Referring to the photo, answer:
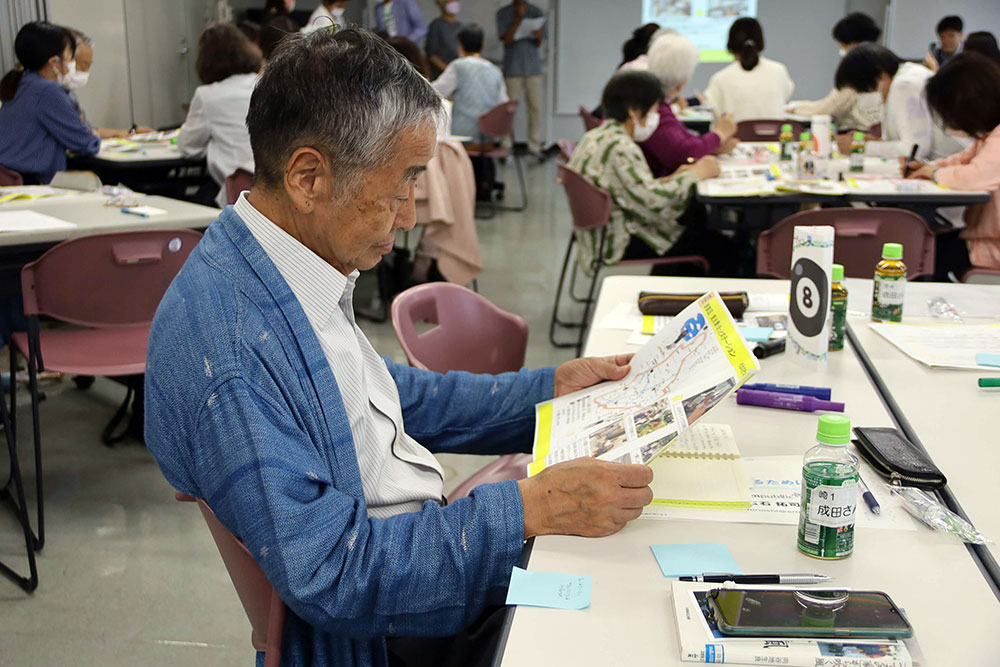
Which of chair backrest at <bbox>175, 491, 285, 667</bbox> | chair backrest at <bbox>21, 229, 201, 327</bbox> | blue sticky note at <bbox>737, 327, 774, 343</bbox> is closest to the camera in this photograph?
chair backrest at <bbox>175, 491, 285, 667</bbox>

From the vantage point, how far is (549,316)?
4.68 meters

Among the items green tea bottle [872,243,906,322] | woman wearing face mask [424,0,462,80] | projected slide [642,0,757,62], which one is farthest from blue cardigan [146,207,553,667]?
projected slide [642,0,757,62]

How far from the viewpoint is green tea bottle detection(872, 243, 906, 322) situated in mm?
1966

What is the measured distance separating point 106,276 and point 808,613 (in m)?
2.12

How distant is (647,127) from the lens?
14.0ft

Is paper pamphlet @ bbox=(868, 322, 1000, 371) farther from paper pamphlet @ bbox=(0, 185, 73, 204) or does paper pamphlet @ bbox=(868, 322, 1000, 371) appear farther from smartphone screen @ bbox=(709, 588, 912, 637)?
paper pamphlet @ bbox=(0, 185, 73, 204)

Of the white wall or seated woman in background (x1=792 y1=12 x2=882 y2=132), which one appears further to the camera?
the white wall

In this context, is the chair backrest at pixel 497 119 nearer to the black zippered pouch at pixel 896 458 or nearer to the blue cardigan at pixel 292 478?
the black zippered pouch at pixel 896 458

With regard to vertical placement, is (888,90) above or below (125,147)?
above

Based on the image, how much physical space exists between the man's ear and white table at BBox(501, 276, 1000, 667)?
0.49 meters

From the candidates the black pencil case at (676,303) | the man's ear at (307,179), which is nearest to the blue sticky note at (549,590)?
the man's ear at (307,179)

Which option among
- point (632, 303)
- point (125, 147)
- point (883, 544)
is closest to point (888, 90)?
point (632, 303)

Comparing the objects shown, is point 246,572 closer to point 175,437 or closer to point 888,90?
point 175,437

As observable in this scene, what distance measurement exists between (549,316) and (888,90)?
7.25 ft
